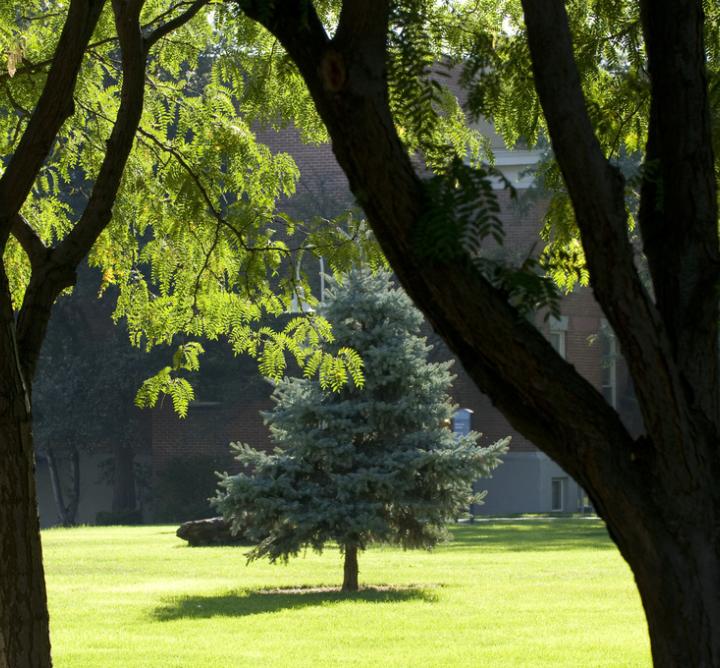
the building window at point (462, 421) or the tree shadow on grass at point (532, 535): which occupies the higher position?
the building window at point (462, 421)

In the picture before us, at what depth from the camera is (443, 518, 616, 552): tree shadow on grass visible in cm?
2402

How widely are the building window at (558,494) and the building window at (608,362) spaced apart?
2.82m

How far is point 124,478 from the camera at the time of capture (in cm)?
4188

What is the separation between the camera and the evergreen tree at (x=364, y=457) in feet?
53.5

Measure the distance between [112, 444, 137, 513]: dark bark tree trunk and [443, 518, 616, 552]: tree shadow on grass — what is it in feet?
44.0

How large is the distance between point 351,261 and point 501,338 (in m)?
4.83

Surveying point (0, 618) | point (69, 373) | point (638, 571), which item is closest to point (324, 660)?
point (0, 618)

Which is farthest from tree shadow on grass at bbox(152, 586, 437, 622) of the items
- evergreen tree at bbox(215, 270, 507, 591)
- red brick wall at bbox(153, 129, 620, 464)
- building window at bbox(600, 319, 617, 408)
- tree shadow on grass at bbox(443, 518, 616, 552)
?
building window at bbox(600, 319, 617, 408)

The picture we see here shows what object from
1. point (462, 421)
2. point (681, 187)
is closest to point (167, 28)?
point (681, 187)

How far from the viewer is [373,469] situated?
16.4 metres

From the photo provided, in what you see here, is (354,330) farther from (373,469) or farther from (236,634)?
(236,634)

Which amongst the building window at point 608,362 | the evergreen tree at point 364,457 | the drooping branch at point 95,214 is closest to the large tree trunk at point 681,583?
the drooping branch at point 95,214

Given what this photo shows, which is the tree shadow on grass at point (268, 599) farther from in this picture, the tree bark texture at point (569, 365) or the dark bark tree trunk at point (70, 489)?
the dark bark tree trunk at point (70, 489)

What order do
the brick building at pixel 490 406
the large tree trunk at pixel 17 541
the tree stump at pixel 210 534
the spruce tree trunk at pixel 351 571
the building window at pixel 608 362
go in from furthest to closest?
the brick building at pixel 490 406 → the building window at pixel 608 362 → the tree stump at pixel 210 534 → the spruce tree trunk at pixel 351 571 → the large tree trunk at pixel 17 541
